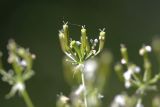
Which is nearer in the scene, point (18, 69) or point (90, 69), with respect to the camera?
point (18, 69)

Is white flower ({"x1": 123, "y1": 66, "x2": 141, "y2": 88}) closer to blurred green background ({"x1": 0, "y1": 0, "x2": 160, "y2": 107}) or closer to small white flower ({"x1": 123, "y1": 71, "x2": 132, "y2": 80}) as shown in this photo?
small white flower ({"x1": 123, "y1": 71, "x2": 132, "y2": 80})

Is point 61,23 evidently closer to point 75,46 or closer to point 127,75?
point 127,75

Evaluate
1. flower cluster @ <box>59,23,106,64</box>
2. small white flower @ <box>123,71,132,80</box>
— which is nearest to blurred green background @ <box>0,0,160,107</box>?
small white flower @ <box>123,71,132,80</box>

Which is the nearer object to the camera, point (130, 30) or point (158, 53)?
point (158, 53)

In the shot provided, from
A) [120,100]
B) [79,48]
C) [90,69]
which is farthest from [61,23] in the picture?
[79,48]

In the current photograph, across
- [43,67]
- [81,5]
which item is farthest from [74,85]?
[81,5]

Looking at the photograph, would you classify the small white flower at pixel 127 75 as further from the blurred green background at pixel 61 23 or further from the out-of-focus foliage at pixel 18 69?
the blurred green background at pixel 61 23

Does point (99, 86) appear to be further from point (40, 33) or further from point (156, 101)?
point (40, 33)

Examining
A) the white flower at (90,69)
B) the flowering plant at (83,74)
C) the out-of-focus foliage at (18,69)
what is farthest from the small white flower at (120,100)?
the out-of-focus foliage at (18,69)
